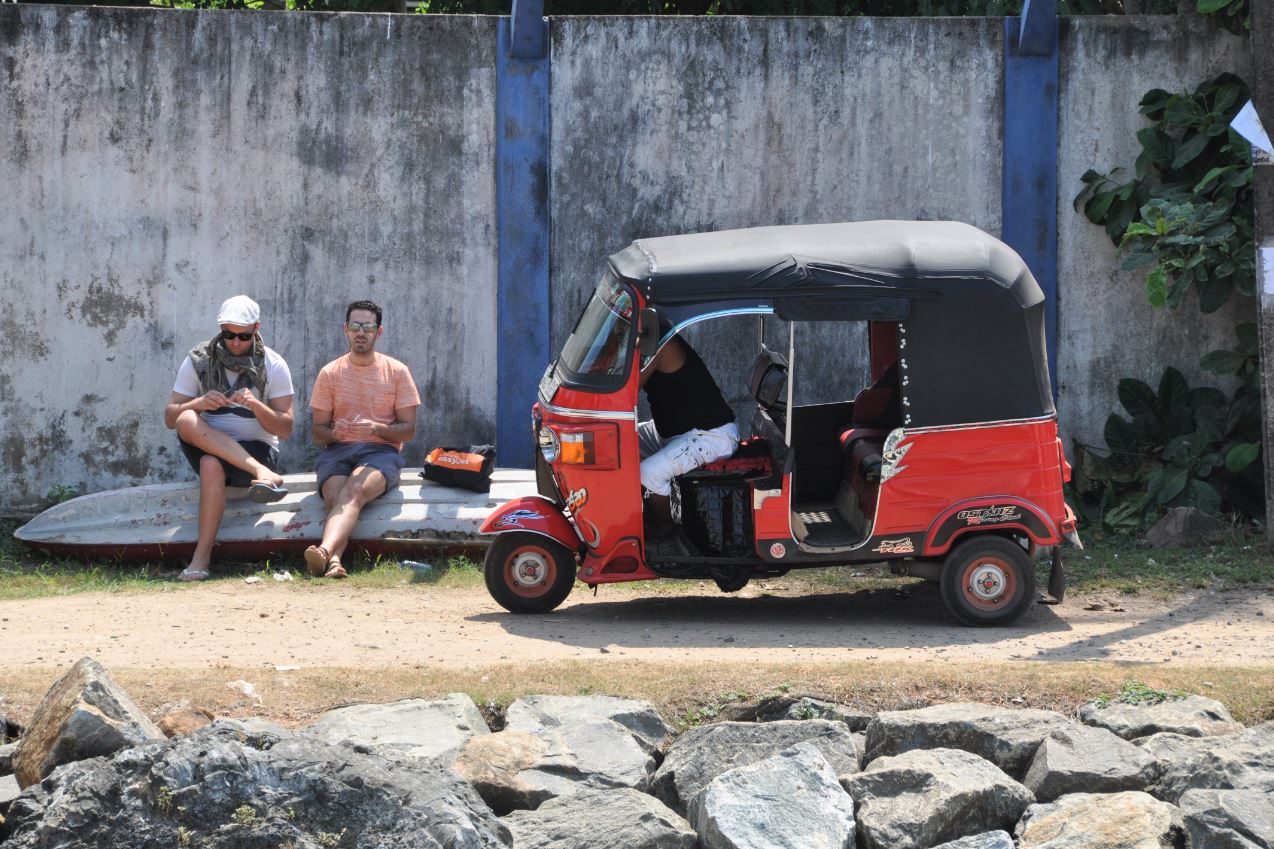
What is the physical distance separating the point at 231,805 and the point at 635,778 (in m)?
1.56

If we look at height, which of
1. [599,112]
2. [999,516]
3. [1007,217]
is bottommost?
[999,516]

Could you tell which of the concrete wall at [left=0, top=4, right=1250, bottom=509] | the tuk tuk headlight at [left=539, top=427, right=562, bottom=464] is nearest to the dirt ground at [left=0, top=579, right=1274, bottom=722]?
the tuk tuk headlight at [left=539, top=427, right=562, bottom=464]

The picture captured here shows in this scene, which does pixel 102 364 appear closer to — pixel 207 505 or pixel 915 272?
pixel 207 505

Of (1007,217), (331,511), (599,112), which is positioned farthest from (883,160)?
(331,511)

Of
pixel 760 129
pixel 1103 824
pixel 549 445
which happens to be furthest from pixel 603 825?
pixel 760 129

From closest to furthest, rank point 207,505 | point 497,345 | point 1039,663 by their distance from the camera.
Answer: point 1039,663, point 207,505, point 497,345

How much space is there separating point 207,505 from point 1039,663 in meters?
4.88

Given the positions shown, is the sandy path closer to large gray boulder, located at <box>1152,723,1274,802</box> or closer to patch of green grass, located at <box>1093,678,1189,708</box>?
patch of green grass, located at <box>1093,678,1189,708</box>

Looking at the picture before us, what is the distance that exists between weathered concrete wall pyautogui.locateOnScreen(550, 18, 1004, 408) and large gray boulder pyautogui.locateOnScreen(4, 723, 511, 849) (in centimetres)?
569

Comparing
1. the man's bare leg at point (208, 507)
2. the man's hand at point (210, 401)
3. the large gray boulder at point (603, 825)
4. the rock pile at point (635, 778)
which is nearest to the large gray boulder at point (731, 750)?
the rock pile at point (635, 778)

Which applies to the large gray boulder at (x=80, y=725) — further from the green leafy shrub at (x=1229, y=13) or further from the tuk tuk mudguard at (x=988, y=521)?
the green leafy shrub at (x=1229, y=13)

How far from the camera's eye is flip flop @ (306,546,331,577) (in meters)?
8.66

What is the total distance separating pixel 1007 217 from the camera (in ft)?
34.0

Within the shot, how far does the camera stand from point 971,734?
5.92 metres
